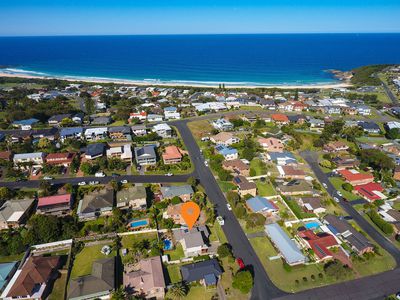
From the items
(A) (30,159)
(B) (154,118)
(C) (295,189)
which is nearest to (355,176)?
(C) (295,189)

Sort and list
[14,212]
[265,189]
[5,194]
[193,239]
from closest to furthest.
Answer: [193,239]
[14,212]
[5,194]
[265,189]

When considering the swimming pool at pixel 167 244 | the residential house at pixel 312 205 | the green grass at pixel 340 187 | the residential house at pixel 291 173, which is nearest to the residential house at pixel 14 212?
the swimming pool at pixel 167 244

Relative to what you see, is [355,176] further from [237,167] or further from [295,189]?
[237,167]

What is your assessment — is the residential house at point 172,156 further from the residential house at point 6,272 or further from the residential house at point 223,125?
the residential house at point 6,272

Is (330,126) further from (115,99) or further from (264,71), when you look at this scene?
(264,71)

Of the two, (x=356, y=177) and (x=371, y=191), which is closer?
(x=371, y=191)

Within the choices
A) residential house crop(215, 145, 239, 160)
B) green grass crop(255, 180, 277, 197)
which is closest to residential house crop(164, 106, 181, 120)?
residential house crop(215, 145, 239, 160)

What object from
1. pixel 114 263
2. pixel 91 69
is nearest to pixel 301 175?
pixel 114 263
